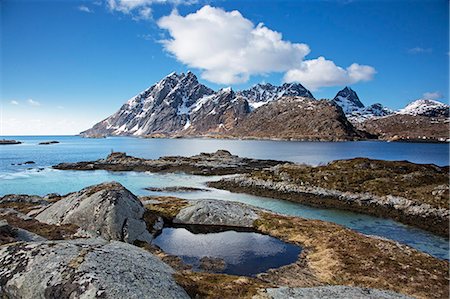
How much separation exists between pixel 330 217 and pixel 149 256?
39.5 m

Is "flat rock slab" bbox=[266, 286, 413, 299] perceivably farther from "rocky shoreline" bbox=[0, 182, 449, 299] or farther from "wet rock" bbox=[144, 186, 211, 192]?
"wet rock" bbox=[144, 186, 211, 192]

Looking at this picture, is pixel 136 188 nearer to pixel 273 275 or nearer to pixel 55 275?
pixel 273 275

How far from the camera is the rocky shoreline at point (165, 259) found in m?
13.6

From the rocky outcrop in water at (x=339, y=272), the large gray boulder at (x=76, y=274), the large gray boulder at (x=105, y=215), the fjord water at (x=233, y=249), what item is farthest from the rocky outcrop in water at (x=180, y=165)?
the large gray boulder at (x=76, y=274)

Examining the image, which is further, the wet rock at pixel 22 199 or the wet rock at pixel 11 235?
the wet rock at pixel 22 199

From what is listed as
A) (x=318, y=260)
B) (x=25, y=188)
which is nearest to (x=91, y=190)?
(x=318, y=260)

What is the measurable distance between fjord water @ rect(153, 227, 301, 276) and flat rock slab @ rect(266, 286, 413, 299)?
675cm

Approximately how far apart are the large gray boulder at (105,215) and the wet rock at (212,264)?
7795 mm

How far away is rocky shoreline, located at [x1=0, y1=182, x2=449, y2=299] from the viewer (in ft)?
44.8

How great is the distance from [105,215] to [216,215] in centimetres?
1414

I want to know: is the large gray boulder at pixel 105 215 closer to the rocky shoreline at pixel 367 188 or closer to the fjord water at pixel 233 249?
the fjord water at pixel 233 249

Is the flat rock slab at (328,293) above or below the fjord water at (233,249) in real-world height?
above

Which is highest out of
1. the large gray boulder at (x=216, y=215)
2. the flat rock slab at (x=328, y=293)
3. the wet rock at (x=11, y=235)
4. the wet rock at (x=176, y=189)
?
the wet rock at (x=11, y=235)

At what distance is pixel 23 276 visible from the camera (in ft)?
44.7
